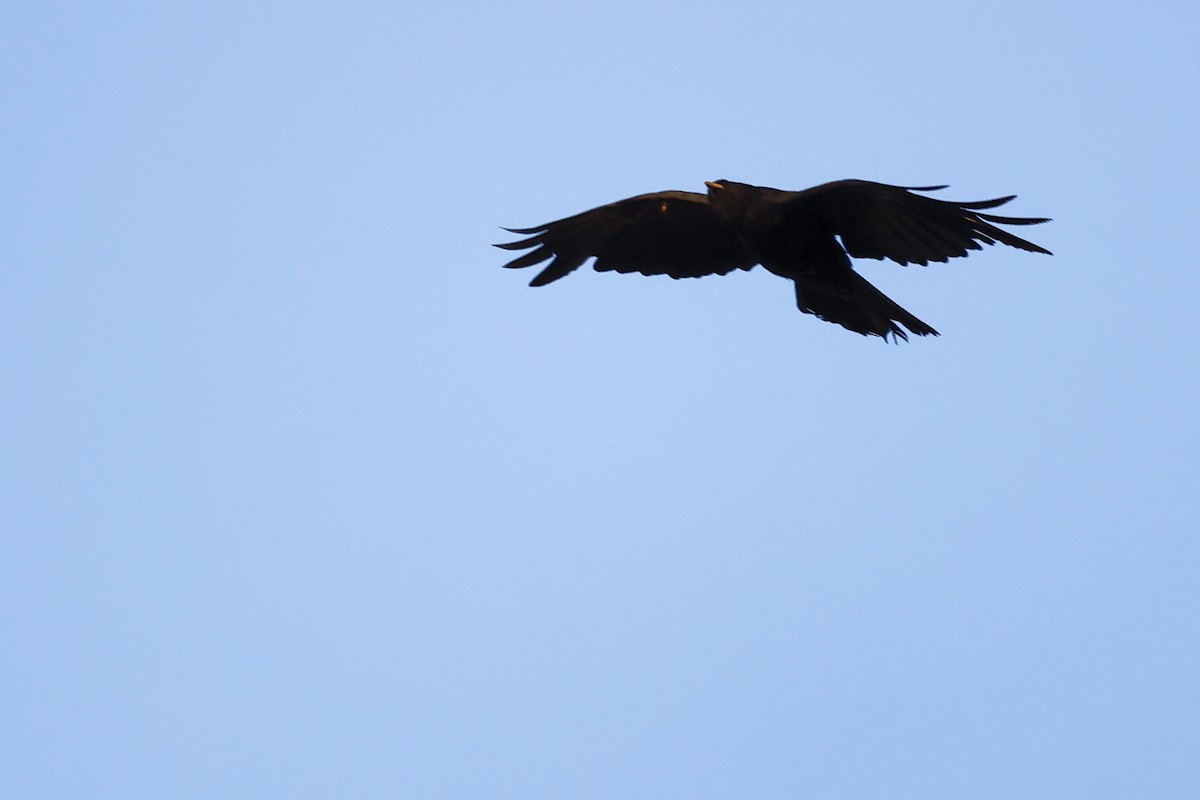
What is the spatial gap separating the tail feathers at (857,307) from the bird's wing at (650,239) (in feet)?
2.75

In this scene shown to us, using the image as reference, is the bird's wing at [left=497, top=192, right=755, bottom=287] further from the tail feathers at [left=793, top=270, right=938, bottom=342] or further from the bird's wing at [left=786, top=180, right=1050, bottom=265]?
the bird's wing at [left=786, top=180, right=1050, bottom=265]

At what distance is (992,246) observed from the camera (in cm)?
892

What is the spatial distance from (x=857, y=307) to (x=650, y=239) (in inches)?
70.2

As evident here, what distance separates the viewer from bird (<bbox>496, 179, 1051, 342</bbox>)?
902 centimetres

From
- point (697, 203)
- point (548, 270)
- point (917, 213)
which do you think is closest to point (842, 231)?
point (917, 213)

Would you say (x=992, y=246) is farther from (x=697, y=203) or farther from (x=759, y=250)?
(x=697, y=203)

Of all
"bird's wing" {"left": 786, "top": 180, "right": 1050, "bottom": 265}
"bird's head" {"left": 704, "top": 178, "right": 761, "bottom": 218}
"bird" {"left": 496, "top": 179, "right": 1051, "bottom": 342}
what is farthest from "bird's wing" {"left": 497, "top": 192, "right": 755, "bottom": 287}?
"bird's wing" {"left": 786, "top": 180, "right": 1050, "bottom": 265}

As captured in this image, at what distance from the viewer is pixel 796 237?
374 inches

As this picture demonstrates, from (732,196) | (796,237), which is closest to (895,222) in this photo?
(796,237)

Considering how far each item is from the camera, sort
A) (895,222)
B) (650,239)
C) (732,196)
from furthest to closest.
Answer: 1. (650,239)
2. (732,196)
3. (895,222)

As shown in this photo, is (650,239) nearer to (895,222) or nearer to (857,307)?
(857,307)

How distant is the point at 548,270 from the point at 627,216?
0.76 metres

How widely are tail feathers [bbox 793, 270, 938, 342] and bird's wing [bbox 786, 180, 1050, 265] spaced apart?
1.00 feet

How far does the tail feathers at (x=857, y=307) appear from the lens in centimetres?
953
